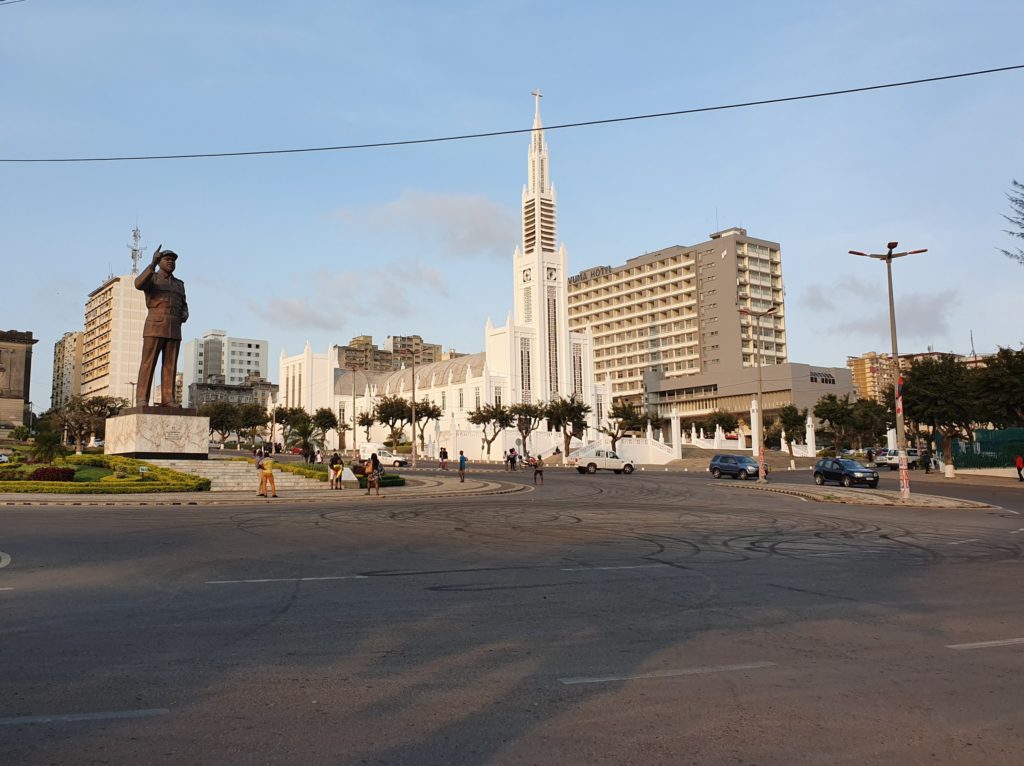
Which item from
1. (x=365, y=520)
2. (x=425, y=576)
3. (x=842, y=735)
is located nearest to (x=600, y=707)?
(x=842, y=735)

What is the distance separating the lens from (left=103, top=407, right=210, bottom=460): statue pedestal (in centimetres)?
3388

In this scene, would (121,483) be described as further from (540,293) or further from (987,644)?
(540,293)

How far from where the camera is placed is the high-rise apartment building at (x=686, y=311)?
131 metres

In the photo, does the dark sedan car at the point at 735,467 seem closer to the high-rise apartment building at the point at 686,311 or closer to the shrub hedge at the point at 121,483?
the shrub hedge at the point at 121,483

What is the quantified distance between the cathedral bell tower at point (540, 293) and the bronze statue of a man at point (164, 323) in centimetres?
8608

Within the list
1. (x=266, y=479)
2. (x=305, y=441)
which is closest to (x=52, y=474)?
(x=266, y=479)

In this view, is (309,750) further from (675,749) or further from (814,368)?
(814,368)

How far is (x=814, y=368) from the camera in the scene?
124375mm

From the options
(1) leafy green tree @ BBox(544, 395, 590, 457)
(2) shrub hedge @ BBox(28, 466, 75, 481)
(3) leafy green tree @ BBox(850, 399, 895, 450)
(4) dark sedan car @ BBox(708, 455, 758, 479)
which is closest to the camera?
(2) shrub hedge @ BBox(28, 466, 75, 481)

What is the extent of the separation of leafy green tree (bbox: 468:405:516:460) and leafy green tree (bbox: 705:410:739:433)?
34.1 metres

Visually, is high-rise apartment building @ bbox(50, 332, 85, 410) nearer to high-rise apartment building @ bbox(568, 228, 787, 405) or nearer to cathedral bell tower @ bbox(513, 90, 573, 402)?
cathedral bell tower @ bbox(513, 90, 573, 402)

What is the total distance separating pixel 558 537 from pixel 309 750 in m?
11.0

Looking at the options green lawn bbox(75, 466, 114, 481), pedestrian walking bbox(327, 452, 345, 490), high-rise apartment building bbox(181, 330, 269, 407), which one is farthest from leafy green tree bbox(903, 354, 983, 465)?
high-rise apartment building bbox(181, 330, 269, 407)

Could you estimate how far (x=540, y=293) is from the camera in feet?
407
